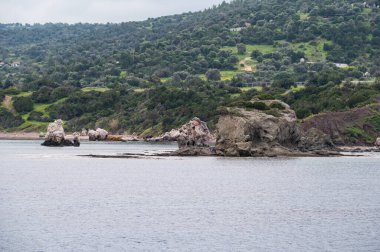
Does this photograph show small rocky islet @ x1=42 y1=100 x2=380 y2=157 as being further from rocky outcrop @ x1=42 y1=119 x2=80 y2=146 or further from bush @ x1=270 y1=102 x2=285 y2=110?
rocky outcrop @ x1=42 y1=119 x2=80 y2=146

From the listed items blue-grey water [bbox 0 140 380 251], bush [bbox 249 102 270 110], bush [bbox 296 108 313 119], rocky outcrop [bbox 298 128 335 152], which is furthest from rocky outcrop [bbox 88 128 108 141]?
blue-grey water [bbox 0 140 380 251]

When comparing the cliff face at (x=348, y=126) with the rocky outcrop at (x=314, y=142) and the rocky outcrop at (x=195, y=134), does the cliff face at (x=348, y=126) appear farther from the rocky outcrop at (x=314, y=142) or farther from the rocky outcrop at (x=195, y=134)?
the rocky outcrop at (x=195, y=134)

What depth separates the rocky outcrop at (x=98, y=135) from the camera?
191188 millimetres

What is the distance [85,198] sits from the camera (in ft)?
230

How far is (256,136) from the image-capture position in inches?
4626

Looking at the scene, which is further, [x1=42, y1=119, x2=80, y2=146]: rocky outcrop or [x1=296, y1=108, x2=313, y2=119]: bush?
[x1=296, y1=108, x2=313, y2=119]: bush

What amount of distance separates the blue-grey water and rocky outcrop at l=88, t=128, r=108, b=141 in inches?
3175

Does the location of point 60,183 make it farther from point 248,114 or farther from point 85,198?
point 248,114

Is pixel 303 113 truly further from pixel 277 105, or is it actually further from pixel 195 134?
pixel 195 134

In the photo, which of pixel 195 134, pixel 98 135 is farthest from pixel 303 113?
pixel 98 135

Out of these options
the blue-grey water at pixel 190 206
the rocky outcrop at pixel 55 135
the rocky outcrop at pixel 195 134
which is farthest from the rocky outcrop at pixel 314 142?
the rocky outcrop at pixel 55 135

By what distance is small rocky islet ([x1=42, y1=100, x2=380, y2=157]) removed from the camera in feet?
380

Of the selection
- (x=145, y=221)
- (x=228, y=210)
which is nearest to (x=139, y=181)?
(x=228, y=210)

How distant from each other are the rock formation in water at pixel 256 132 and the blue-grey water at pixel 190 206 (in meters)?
5.92
